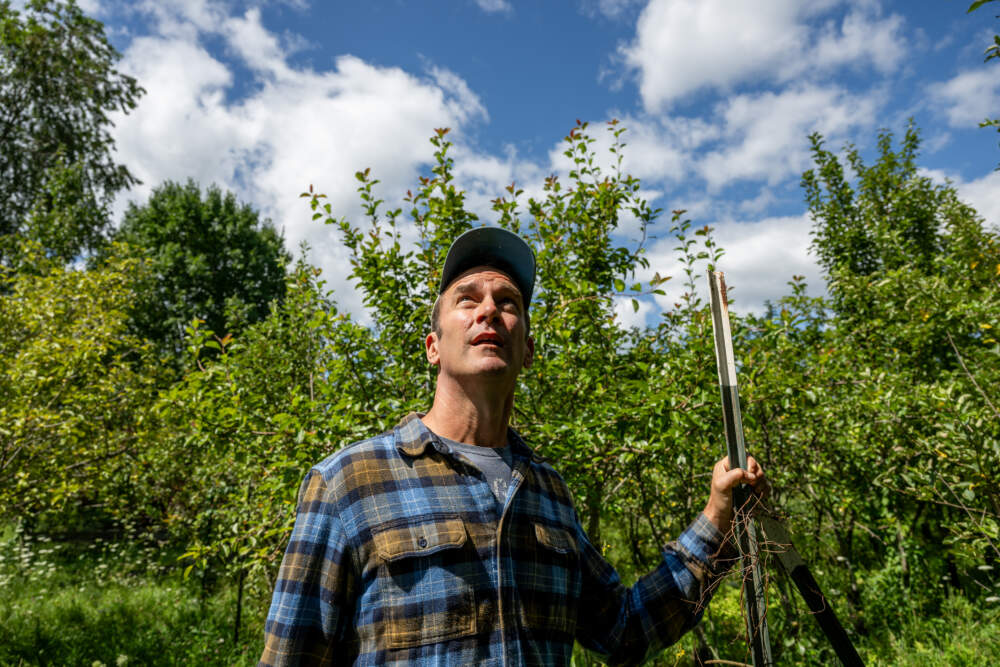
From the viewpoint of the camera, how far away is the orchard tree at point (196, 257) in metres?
17.8

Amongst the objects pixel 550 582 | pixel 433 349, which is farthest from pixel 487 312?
pixel 550 582

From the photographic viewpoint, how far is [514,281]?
5.84ft

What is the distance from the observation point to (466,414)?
4.91 ft

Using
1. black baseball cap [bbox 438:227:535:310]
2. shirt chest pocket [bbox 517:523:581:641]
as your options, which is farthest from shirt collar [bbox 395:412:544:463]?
black baseball cap [bbox 438:227:535:310]

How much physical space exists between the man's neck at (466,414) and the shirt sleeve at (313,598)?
1.20 feet

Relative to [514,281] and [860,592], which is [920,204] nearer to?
[860,592]

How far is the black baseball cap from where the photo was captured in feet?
5.64

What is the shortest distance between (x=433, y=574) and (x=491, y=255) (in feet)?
3.02

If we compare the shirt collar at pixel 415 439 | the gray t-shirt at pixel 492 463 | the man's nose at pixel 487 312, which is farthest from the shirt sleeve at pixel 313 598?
the man's nose at pixel 487 312

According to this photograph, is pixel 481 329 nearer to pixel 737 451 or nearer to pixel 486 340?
pixel 486 340

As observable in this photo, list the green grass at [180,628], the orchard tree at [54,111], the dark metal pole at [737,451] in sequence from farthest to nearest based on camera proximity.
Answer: the orchard tree at [54,111], the green grass at [180,628], the dark metal pole at [737,451]

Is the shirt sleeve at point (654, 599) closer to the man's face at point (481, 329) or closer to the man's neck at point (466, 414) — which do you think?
the man's neck at point (466, 414)

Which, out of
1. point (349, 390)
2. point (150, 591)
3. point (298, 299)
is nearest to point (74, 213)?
point (150, 591)

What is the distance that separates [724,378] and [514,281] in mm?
701
